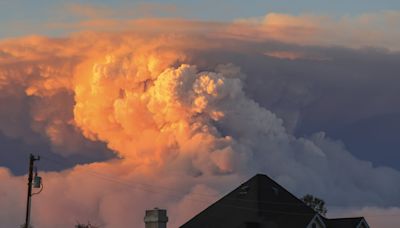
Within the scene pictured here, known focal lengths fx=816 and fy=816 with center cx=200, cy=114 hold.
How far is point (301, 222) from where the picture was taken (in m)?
71.8

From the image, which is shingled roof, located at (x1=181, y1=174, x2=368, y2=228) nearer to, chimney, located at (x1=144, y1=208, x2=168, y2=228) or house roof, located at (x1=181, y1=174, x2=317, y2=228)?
house roof, located at (x1=181, y1=174, x2=317, y2=228)

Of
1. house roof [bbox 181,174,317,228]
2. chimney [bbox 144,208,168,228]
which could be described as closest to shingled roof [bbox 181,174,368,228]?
house roof [bbox 181,174,317,228]

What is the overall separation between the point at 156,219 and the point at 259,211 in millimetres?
10560

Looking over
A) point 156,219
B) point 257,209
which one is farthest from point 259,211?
point 156,219

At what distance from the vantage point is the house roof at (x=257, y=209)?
2889 inches

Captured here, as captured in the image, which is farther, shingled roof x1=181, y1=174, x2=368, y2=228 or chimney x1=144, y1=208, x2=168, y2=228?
shingled roof x1=181, y1=174, x2=368, y2=228

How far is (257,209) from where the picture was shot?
75.1 m

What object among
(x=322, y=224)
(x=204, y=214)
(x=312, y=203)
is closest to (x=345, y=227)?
(x=322, y=224)

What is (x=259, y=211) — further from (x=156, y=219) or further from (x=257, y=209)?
(x=156, y=219)

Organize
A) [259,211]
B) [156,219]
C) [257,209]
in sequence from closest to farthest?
1. [156,219]
2. [259,211]
3. [257,209]

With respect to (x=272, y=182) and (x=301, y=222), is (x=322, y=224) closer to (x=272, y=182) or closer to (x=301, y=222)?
(x=301, y=222)

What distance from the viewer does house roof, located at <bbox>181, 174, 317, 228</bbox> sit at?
2889 inches

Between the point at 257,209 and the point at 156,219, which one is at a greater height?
the point at 257,209

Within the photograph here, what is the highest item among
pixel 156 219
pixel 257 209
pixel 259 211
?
pixel 257 209
